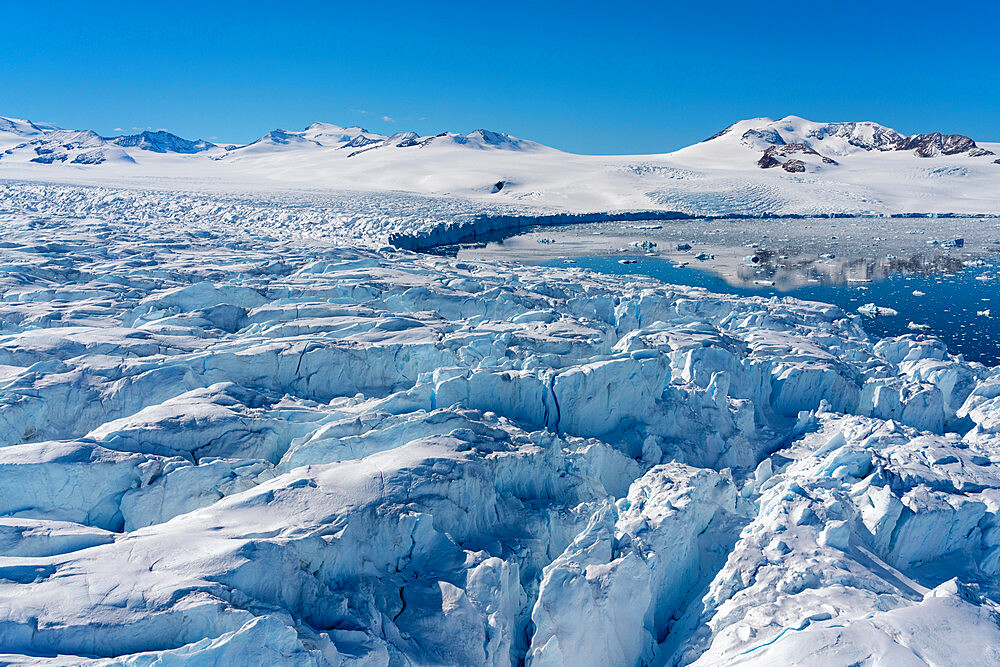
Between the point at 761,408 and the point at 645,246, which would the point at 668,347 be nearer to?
the point at 761,408

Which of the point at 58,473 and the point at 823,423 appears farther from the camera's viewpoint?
the point at 823,423

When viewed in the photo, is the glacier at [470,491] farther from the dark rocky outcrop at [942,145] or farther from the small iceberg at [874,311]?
the dark rocky outcrop at [942,145]

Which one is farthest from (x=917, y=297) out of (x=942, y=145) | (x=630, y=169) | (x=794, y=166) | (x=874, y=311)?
(x=942, y=145)

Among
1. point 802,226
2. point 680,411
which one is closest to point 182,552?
point 680,411

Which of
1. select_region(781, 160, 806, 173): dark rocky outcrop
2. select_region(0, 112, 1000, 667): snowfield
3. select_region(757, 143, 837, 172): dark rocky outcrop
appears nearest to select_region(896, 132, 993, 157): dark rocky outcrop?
select_region(757, 143, 837, 172): dark rocky outcrop

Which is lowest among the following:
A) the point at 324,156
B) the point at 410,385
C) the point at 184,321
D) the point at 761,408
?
the point at 761,408

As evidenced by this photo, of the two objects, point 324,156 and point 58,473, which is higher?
point 324,156
